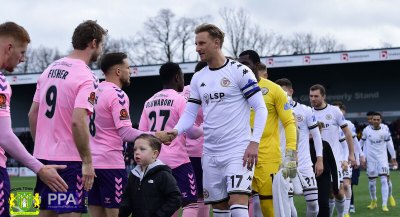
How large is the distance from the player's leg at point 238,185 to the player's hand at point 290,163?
2.95 ft

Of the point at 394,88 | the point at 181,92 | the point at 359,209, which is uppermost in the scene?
the point at 394,88

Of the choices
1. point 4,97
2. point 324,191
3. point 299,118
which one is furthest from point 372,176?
point 4,97

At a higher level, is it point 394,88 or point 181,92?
point 394,88

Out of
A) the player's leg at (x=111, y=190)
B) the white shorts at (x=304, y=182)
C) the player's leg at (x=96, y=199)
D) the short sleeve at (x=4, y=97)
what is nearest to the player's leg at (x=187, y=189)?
the player's leg at (x=111, y=190)

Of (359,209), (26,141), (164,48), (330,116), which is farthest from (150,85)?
(330,116)

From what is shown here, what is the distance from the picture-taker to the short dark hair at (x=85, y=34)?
19.1ft

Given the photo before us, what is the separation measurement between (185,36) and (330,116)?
5180 cm

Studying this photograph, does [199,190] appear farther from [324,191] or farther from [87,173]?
[87,173]

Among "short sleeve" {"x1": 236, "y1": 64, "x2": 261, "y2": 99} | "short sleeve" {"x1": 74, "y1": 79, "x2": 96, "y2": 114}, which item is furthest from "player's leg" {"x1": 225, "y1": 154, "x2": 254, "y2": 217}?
"short sleeve" {"x1": 74, "y1": 79, "x2": 96, "y2": 114}

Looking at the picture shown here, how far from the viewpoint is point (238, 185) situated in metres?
6.25

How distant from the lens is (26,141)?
1577 inches

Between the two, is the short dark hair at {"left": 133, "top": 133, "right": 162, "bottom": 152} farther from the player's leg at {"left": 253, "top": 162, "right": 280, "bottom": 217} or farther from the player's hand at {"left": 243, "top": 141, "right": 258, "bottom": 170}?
the player's leg at {"left": 253, "top": 162, "right": 280, "bottom": 217}

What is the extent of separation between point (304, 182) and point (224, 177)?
2513 millimetres

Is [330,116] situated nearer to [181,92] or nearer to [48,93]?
[181,92]
